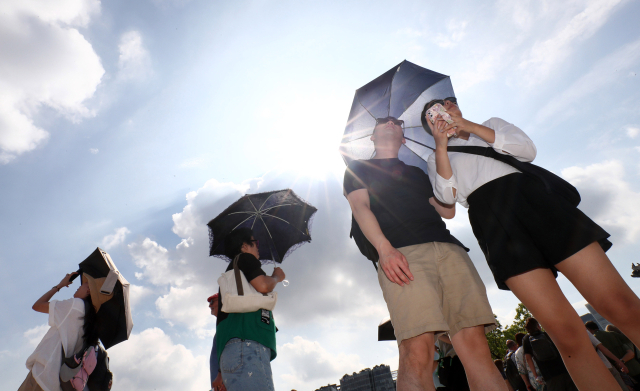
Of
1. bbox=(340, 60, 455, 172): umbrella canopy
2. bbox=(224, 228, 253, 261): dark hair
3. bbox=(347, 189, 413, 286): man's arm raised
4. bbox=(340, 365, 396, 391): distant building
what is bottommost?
bbox=(347, 189, 413, 286): man's arm raised

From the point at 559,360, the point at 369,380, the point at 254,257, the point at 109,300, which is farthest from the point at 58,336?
the point at 369,380

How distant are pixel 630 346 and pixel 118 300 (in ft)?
31.1

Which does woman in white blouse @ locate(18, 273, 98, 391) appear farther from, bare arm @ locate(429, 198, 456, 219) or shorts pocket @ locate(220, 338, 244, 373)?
bare arm @ locate(429, 198, 456, 219)

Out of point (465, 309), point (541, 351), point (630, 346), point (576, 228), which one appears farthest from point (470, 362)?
point (630, 346)

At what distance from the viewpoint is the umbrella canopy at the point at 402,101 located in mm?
4164

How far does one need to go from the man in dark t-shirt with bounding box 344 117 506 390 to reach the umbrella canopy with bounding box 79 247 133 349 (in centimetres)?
337

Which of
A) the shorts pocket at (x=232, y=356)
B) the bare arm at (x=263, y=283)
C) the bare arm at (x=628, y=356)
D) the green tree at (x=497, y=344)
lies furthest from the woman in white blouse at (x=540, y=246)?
the green tree at (x=497, y=344)

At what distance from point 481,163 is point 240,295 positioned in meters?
2.33

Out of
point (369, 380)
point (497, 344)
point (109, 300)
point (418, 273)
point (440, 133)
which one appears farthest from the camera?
point (369, 380)

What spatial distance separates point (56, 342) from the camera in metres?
3.48

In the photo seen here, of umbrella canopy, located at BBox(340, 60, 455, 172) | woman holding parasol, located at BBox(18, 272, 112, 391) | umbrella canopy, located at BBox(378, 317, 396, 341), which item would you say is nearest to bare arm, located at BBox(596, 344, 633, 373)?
umbrella canopy, located at BBox(378, 317, 396, 341)

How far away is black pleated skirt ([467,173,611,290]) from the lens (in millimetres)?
2066

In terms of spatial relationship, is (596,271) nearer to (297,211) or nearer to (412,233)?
(412,233)

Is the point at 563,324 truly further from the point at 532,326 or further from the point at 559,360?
the point at 532,326
